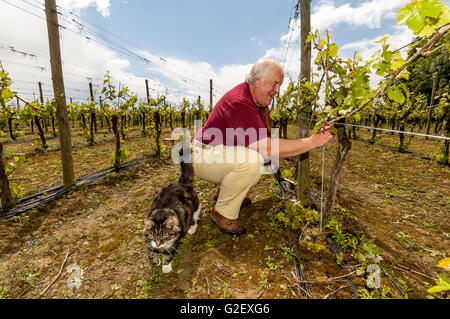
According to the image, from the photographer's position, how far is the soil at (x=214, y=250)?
2238 millimetres

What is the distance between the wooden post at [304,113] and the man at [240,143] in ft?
2.58

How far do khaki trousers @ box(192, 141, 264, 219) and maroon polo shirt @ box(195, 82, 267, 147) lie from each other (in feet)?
0.59

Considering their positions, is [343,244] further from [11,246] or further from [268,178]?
[11,246]

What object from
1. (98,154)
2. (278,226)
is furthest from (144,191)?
(98,154)

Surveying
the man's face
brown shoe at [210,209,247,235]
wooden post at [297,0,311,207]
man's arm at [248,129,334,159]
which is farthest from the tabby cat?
wooden post at [297,0,311,207]

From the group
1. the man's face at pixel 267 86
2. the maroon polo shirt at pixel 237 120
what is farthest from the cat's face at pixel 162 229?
the man's face at pixel 267 86

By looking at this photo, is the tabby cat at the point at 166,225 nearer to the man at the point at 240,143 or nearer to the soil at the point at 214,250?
the soil at the point at 214,250

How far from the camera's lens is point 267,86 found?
9.05ft

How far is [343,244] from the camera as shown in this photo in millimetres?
2629

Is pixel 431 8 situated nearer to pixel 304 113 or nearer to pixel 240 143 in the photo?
pixel 240 143

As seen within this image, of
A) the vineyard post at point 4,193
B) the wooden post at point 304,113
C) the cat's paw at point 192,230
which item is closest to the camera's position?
the wooden post at point 304,113

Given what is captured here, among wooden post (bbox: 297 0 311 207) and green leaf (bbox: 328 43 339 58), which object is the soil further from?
green leaf (bbox: 328 43 339 58)
